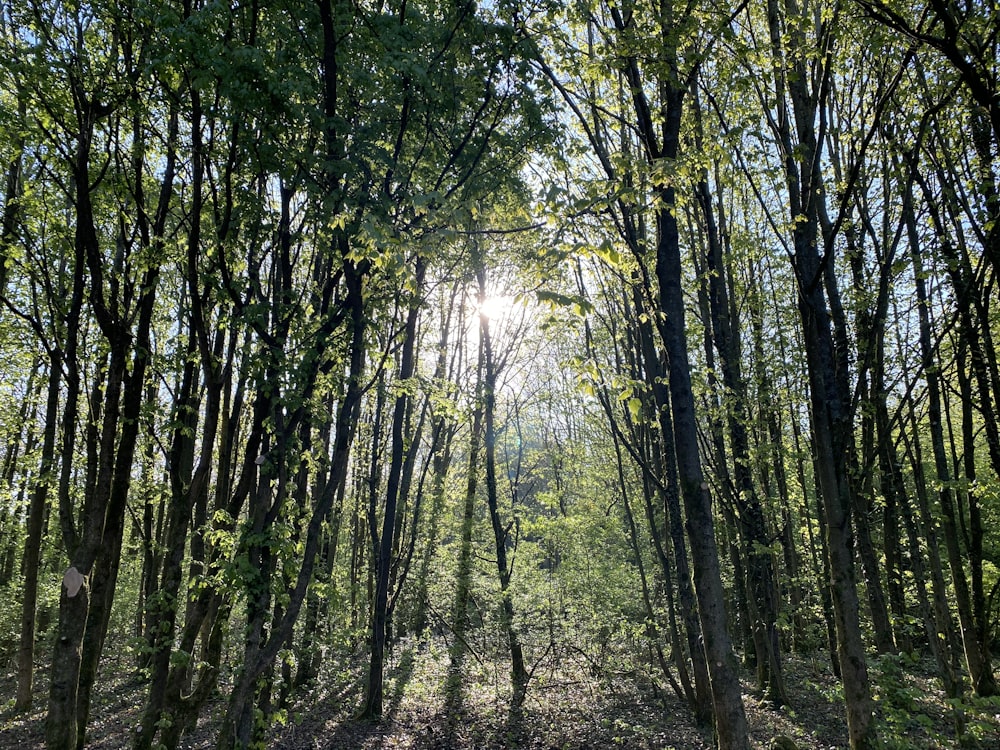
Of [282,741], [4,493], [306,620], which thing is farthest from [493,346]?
[4,493]

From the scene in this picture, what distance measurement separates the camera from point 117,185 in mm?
5742

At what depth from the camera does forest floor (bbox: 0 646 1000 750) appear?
8.27m

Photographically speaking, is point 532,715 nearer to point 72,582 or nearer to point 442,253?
point 72,582

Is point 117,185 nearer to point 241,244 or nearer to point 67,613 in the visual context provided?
point 241,244

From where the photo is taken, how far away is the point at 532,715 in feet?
35.5

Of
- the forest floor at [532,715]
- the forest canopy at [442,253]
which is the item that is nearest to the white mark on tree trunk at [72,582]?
the forest canopy at [442,253]

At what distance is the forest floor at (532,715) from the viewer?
827 centimetres

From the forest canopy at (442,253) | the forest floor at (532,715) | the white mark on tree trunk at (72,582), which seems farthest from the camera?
the forest floor at (532,715)

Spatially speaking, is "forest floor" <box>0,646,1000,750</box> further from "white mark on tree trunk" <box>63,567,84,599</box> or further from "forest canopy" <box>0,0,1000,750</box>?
"white mark on tree trunk" <box>63,567,84,599</box>

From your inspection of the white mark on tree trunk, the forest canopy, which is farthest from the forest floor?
the white mark on tree trunk

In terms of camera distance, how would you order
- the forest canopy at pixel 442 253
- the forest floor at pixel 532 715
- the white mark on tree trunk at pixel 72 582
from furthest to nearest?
the forest floor at pixel 532 715 < the white mark on tree trunk at pixel 72 582 < the forest canopy at pixel 442 253

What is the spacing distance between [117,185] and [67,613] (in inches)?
172

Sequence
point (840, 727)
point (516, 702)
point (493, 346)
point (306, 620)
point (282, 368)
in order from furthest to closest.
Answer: point (493, 346)
point (516, 702)
point (306, 620)
point (840, 727)
point (282, 368)

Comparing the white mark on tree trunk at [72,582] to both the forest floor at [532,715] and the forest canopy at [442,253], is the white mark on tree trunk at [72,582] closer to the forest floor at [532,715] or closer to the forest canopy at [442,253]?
the forest canopy at [442,253]
